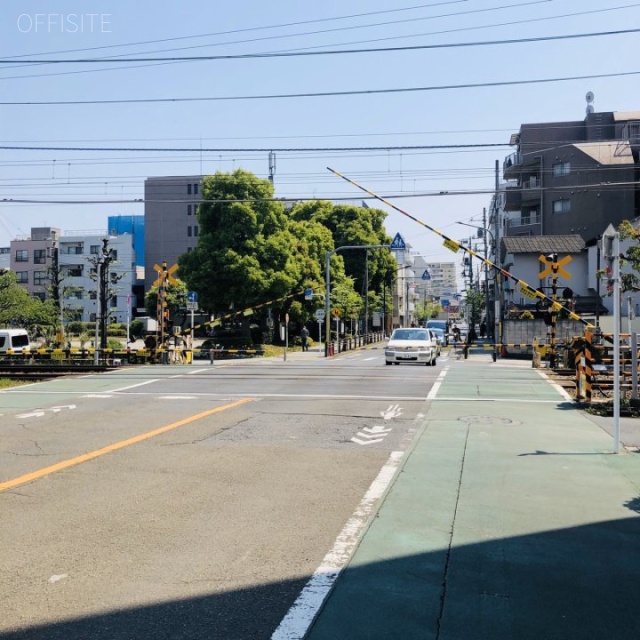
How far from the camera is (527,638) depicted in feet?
13.0

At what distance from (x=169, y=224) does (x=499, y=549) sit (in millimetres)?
79067

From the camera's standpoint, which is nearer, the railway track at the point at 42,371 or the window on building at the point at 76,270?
the railway track at the point at 42,371

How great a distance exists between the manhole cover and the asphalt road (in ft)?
3.34

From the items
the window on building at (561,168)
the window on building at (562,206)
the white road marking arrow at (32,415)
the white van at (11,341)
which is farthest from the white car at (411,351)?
the window on building at (562,206)

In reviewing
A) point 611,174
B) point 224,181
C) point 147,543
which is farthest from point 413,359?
point 611,174

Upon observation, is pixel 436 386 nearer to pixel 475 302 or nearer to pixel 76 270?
pixel 475 302

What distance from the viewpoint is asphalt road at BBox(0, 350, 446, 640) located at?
4359 millimetres

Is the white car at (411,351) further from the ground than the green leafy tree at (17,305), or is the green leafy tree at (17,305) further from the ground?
the green leafy tree at (17,305)

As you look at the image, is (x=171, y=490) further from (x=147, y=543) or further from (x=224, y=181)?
(x=224, y=181)

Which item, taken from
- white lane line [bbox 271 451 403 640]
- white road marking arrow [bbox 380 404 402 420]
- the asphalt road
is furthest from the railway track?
white lane line [bbox 271 451 403 640]

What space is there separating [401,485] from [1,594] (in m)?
4.27

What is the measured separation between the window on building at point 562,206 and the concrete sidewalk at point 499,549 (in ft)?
153

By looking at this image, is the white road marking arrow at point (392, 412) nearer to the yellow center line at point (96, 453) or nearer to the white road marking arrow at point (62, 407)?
the yellow center line at point (96, 453)

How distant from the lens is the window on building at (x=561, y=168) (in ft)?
170
